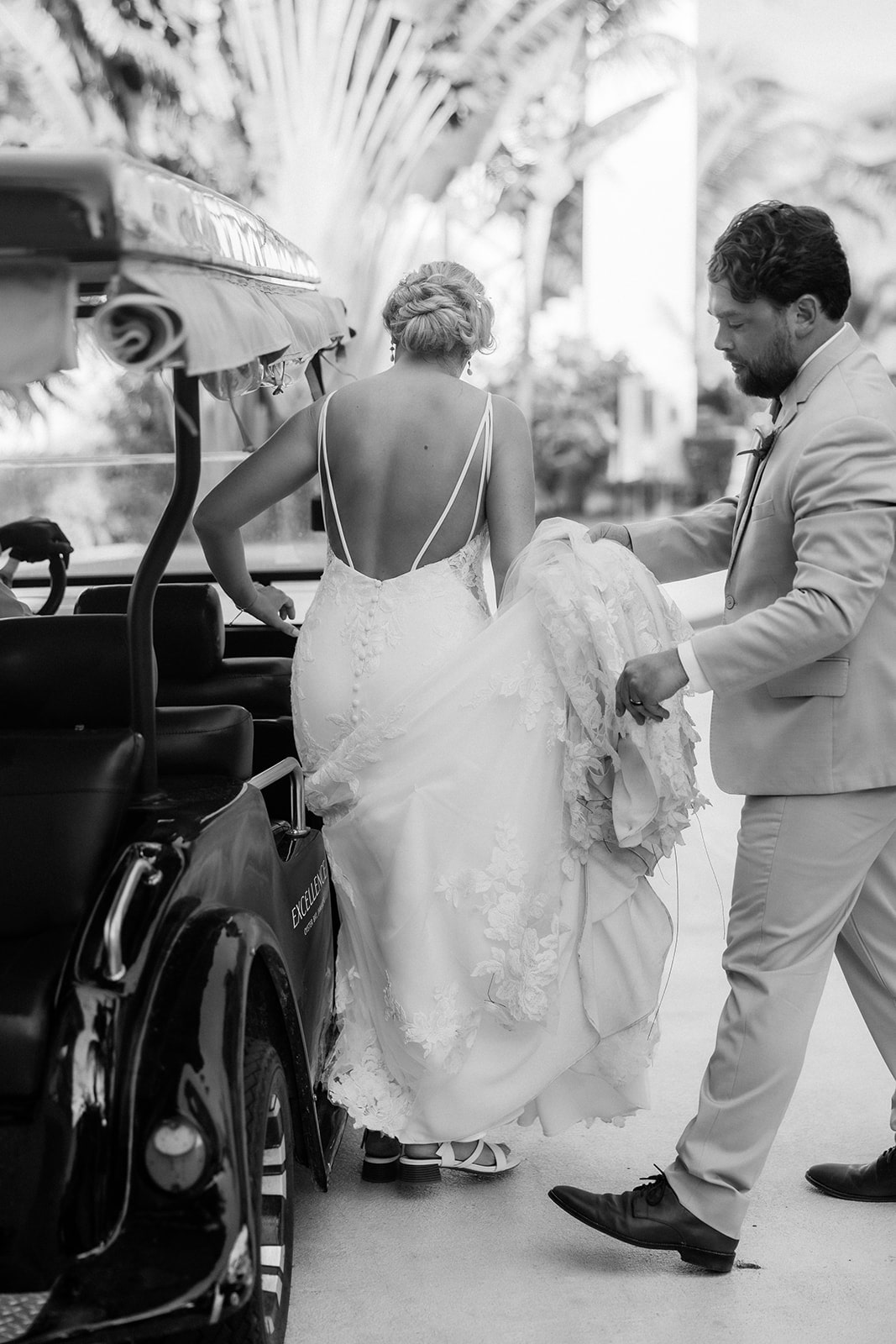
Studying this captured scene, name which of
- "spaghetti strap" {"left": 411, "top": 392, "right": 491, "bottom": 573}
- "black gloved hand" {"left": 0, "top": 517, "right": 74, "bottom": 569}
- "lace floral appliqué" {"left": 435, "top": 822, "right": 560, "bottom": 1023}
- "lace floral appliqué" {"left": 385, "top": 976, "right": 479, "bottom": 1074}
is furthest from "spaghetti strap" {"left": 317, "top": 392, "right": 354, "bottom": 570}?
"black gloved hand" {"left": 0, "top": 517, "right": 74, "bottom": 569}

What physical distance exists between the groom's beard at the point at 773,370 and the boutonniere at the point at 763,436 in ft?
0.18

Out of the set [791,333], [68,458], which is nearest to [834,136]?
[68,458]

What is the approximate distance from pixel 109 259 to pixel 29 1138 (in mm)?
1185

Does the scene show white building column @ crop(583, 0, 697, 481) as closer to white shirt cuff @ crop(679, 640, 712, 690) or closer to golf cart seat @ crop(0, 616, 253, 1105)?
white shirt cuff @ crop(679, 640, 712, 690)

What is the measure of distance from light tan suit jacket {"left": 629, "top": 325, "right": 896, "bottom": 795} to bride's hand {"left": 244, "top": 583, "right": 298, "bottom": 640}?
4.24ft

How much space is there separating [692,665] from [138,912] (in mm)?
1170

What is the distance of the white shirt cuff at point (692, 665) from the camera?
→ 2.68 m

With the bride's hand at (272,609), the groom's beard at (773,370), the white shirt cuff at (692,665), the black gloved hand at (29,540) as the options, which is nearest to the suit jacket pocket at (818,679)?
the white shirt cuff at (692,665)

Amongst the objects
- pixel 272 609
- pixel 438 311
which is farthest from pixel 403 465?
pixel 272 609

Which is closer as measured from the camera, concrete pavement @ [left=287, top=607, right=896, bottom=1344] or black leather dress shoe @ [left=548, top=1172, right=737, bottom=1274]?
concrete pavement @ [left=287, top=607, right=896, bottom=1344]

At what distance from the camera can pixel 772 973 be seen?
2785mm

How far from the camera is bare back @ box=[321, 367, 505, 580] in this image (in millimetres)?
3219

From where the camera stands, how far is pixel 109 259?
1.77 m

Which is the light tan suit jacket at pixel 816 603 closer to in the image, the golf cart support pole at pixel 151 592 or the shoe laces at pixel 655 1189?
the shoe laces at pixel 655 1189
